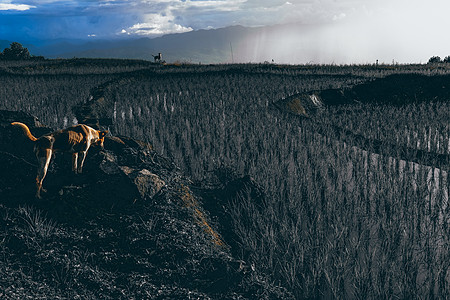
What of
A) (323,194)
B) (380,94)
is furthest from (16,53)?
(323,194)

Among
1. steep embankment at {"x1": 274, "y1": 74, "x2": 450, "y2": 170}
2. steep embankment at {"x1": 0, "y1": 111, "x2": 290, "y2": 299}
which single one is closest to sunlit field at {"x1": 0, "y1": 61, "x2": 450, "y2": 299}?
steep embankment at {"x1": 0, "y1": 111, "x2": 290, "y2": 299}

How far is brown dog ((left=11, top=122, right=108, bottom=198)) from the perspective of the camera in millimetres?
3340

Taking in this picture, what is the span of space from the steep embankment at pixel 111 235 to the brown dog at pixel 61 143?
28 cm

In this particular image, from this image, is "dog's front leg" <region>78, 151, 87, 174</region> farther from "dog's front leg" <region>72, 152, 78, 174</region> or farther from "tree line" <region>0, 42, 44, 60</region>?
"tree line" <region>0, 42, 44, 60</region>

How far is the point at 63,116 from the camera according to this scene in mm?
9742

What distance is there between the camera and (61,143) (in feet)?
11.4

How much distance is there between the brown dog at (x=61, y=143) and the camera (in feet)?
11.0

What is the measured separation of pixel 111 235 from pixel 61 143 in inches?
37.0

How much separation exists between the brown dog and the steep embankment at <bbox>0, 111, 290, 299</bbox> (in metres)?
0.28

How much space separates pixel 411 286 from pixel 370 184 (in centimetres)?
217

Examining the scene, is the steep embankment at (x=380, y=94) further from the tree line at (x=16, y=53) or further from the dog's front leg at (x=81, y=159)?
the tree line at (x=16, y=53)

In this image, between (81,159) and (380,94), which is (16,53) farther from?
(81,159)

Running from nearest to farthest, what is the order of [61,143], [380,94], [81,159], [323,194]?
[61,143] → [81,159] → [323,194] → [380,94]

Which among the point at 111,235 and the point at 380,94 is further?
the point at 380,94
